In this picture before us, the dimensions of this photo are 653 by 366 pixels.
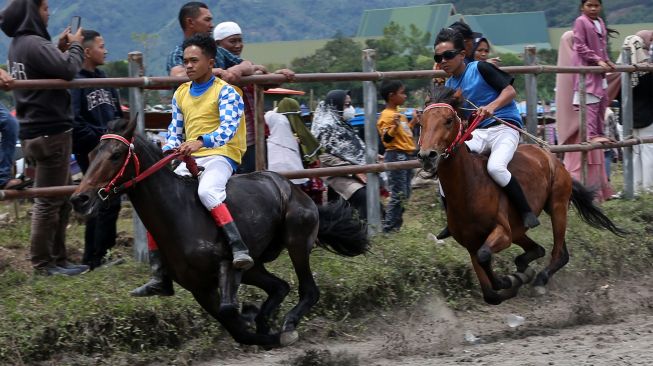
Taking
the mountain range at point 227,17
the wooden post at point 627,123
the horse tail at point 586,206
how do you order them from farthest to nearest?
the mountain range at point 227,17, the wooden post at point 627,123, the horse tail at point 586,206

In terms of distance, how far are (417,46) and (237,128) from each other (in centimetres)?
3554

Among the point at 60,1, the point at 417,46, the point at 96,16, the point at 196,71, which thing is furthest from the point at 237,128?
the point at 60,1

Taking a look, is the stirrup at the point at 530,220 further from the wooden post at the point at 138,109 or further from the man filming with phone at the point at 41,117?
the man filming with phone at the point at 41,117

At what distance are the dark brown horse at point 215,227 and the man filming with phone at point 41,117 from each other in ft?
5.19

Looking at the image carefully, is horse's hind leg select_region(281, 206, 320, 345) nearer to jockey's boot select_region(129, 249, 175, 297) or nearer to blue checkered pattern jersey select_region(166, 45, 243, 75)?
jockey's boot select_region(129, 249, 175, 297)

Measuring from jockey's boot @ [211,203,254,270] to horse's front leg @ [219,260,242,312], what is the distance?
8 centimetres

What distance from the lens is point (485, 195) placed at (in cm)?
876

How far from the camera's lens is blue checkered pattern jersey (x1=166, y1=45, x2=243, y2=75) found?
30.3 feet

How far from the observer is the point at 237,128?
772 centimetres

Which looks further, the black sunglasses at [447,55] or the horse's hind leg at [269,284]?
the black sunglasses at [447,55]

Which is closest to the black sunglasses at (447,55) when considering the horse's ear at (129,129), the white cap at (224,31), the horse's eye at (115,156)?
the white cap at (224,31)

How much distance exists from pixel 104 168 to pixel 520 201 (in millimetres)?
3690

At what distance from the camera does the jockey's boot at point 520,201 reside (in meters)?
8.98

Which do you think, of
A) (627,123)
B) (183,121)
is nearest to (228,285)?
(183,121)
